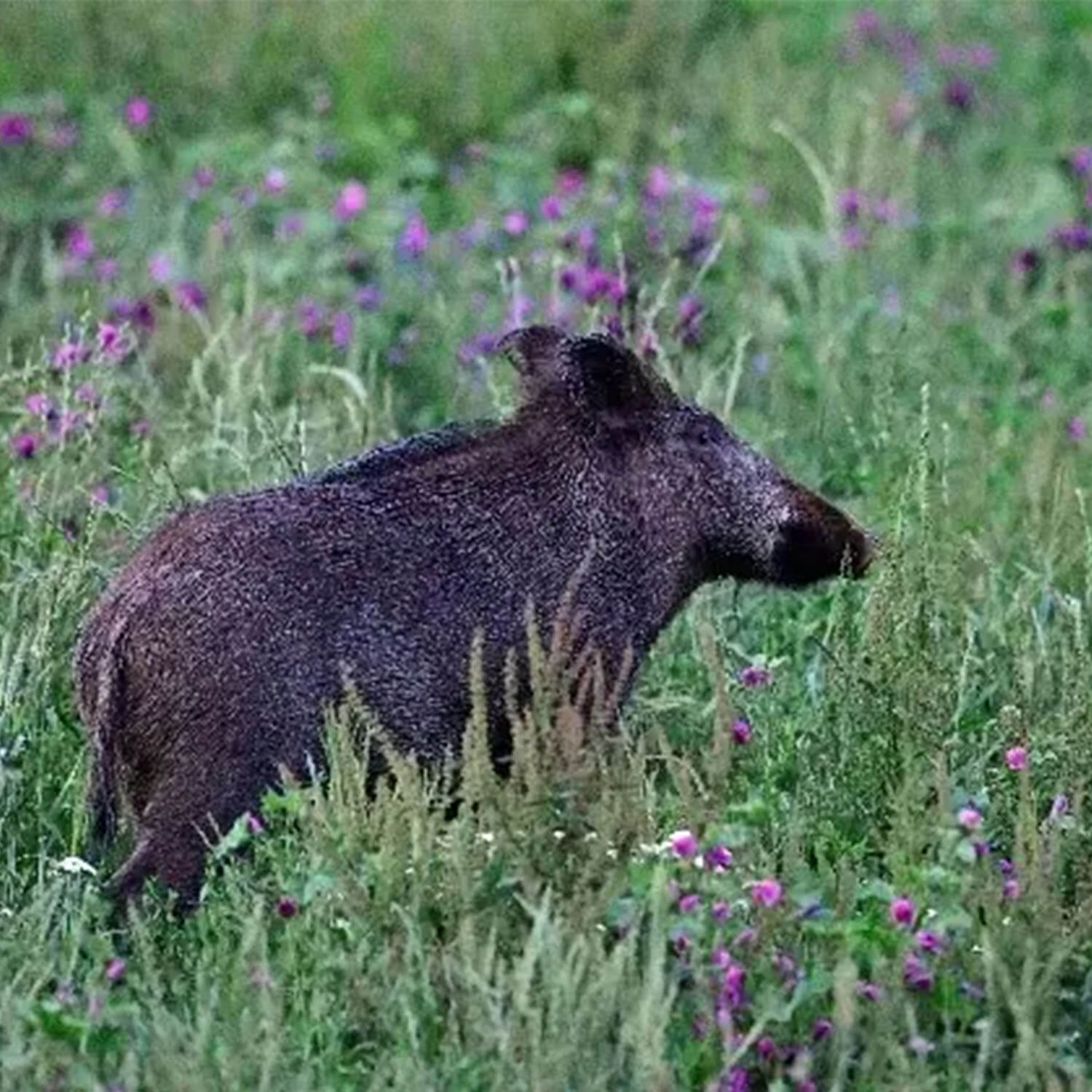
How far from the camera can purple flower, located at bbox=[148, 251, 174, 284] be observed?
8859 millimetres

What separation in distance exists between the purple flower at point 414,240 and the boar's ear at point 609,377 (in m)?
3.21

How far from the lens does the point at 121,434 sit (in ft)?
23.8

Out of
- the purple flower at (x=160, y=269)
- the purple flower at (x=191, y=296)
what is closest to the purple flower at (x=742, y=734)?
the purple flower at (x=191, y=296)

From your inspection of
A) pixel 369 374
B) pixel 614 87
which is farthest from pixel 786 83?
pixel 369 374

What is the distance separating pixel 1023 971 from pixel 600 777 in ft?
2.33

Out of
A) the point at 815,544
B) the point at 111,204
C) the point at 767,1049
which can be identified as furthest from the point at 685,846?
the point at 111,204

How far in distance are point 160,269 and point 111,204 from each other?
0.61 m

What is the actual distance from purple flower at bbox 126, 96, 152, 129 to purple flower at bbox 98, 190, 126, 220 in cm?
32

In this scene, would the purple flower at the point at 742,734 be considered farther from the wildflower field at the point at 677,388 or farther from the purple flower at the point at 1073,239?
the purple flower at the point at 1073,239

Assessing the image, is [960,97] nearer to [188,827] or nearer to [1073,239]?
[1073,239]

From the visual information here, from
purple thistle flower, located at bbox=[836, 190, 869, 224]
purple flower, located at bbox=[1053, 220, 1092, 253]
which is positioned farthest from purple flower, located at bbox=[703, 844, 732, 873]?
purple flower, located at bbox=[1053, 220, 1092, 253]

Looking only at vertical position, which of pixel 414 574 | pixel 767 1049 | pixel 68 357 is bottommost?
pixel 767 1049

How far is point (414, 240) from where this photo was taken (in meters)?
9.18

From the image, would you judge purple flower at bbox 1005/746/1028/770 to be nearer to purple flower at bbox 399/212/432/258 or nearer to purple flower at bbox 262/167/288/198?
purple flower at bbox 399/212/432/258
